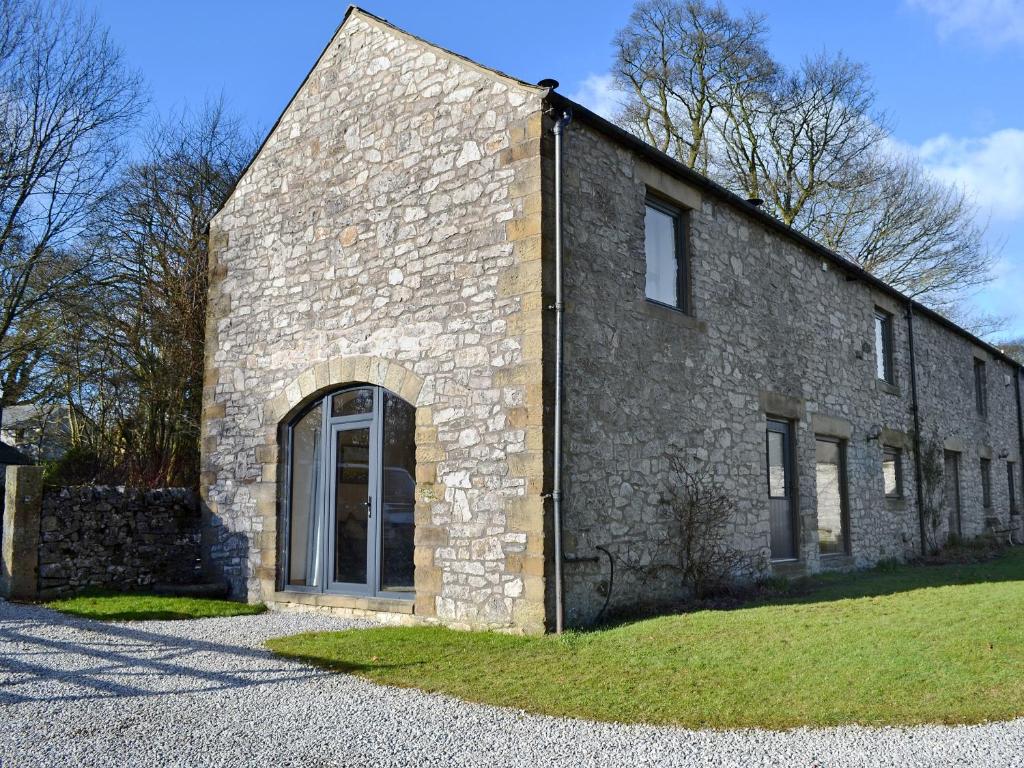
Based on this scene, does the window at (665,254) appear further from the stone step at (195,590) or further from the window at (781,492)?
the stone step at (195,590)

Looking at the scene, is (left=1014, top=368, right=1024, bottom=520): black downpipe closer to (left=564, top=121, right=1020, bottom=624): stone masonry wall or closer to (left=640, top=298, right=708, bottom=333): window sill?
(left=564, top=121, right=1020, bottom=624): stone masonry wall

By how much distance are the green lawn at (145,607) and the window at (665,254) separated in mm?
5513

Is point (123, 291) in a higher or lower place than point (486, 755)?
higher

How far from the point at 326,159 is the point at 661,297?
13.5 feet

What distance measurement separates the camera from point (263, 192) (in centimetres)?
1062

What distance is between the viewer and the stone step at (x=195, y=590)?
997 cm

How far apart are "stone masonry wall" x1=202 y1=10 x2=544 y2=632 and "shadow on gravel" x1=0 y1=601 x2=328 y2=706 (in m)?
2.02

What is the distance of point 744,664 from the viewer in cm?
604

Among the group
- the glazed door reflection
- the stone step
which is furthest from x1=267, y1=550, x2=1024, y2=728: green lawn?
the stone step

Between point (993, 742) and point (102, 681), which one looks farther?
point (102, 681)

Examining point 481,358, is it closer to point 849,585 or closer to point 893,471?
point 849,585

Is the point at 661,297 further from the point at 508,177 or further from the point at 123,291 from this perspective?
the point at 123,291

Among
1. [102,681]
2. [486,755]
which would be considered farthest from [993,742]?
[102,681]

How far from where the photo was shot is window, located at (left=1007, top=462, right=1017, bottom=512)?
20.6 m
